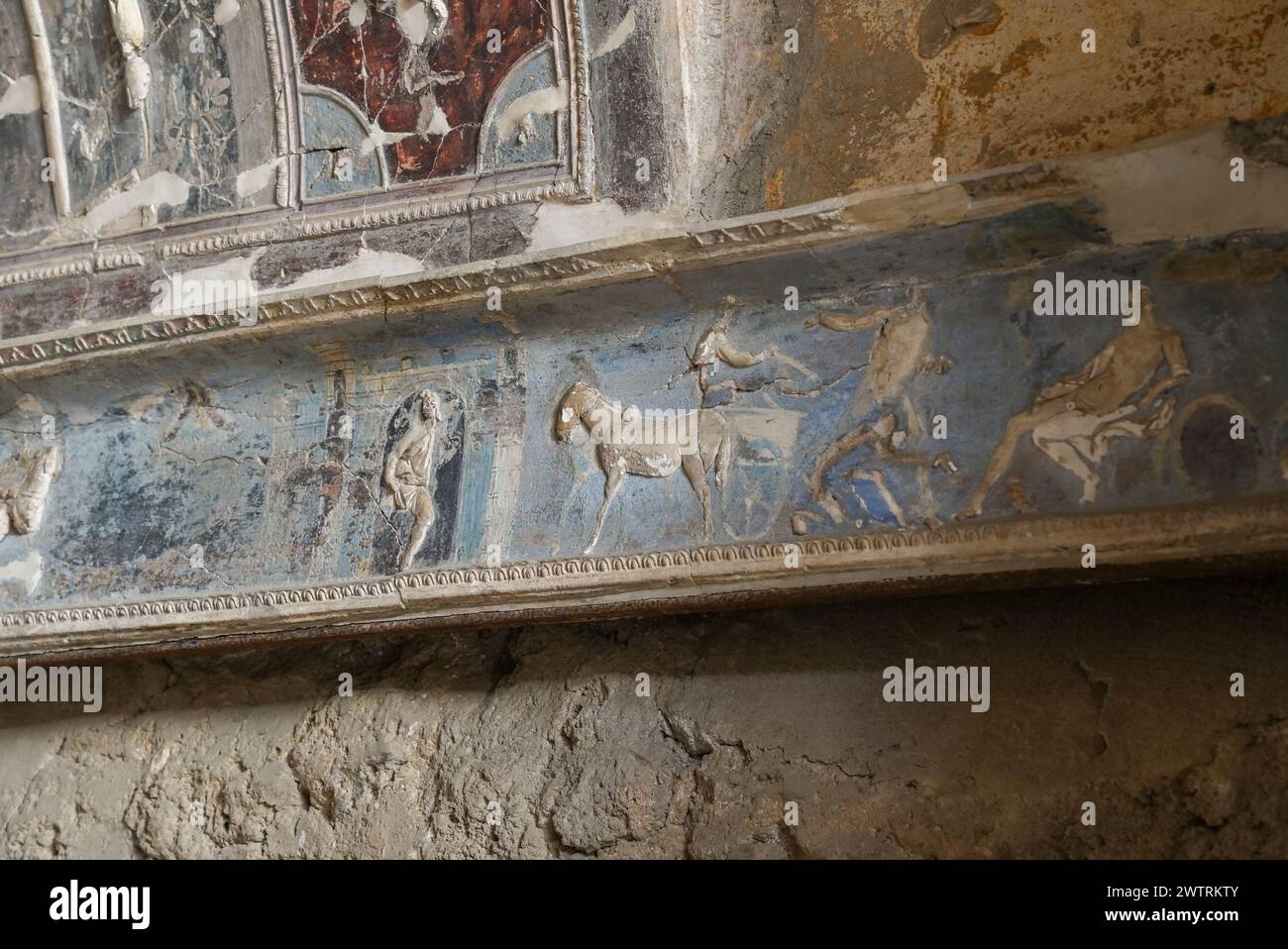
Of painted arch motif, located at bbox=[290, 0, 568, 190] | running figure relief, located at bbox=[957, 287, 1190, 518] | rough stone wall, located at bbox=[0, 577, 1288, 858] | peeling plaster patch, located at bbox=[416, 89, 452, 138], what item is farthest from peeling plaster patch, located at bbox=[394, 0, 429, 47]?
running figure relief, located at bbox=[957, 287, 1190, 518]

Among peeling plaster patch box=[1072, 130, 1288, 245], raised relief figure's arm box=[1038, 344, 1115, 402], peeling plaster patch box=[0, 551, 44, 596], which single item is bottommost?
peeling plaster patch box=[0, 551, 44, 596]

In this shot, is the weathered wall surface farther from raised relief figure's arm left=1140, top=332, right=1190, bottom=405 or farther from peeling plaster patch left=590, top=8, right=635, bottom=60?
raised relief figure's arm left=1140, top=332, right=1190, bottom=405

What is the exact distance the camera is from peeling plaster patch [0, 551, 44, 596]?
4805 millimetres

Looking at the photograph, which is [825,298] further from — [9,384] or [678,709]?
[9,384]

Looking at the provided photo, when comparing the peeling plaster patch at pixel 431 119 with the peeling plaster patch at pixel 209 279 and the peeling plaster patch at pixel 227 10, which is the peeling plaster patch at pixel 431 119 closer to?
the peeling plaster patch at pixel 209 279

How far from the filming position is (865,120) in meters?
4.22

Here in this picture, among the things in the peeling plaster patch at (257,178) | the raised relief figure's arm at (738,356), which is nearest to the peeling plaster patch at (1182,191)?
the raised relief figure's arm at (738,356)

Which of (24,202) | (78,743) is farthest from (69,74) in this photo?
(78,743)

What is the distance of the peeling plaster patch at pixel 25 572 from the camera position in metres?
4.80

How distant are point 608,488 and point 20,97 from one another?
2833 millimetres

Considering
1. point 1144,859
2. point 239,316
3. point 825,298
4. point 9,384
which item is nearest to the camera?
point 1144,859

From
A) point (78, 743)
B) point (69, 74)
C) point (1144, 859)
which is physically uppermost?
point (69, 74)

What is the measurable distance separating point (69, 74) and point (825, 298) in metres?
2.98

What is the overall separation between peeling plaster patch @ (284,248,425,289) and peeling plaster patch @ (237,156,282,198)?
427 millimetres
